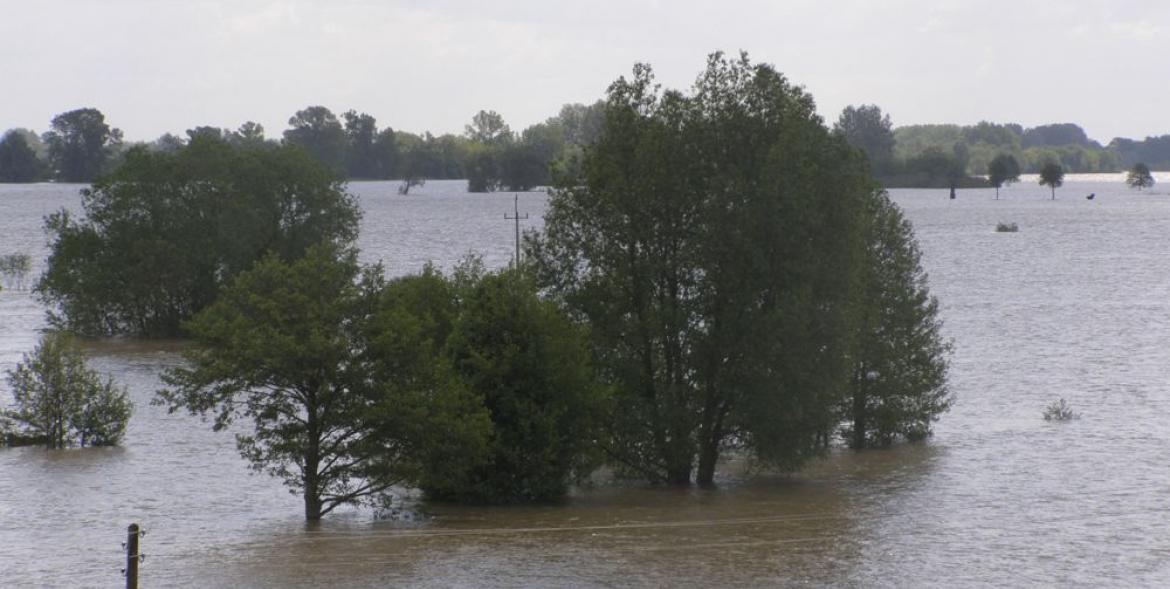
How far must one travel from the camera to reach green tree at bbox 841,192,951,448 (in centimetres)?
4741

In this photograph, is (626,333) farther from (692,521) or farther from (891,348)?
(891,348)

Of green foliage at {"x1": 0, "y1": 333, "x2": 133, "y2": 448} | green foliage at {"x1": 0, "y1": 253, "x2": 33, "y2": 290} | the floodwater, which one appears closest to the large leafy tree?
the floodwater

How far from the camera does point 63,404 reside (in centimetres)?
4556

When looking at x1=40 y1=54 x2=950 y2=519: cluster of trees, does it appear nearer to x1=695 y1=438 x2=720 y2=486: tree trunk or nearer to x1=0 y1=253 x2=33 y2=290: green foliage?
x1=695 y1=438 x2=720 y2=486: tree trunk

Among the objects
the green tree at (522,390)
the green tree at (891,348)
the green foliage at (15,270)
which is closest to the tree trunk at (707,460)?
the green tree at (522,390)

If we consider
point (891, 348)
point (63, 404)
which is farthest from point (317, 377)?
point (891, 348)

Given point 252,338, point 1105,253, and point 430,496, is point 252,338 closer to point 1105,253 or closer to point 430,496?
point 430,496

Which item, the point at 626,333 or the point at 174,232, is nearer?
the point at 626,333

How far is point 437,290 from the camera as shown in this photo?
40531 millimetres

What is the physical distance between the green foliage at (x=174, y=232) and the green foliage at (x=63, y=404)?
106ft

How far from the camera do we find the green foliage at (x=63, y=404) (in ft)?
147

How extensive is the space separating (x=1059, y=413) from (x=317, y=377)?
1279 inches

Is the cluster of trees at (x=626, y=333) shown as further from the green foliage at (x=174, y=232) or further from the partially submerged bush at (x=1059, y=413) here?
the green foliage at (x=174, y=232)

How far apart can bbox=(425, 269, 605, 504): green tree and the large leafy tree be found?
2.99 meters
